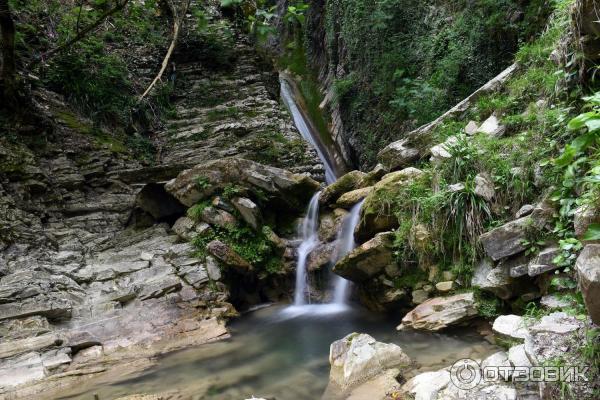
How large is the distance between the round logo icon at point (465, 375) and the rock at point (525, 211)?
1993mm

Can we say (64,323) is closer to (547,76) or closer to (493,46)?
(547,76)

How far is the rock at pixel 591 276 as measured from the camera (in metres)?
2.24

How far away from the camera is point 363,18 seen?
1155 centimetres

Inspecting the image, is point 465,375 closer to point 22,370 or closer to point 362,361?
point 362,361

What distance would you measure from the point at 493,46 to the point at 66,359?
8679 millimetres

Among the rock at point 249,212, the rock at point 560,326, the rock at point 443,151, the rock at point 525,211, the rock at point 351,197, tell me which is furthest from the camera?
the rock at point 249,212

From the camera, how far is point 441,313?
4.94 m

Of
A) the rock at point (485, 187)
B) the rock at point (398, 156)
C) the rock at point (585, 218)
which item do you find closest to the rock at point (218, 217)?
the rock at point (398, 156)

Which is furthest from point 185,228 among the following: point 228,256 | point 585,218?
point 585,218

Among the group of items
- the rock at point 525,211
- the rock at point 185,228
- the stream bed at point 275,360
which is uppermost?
the rock at point 185,228

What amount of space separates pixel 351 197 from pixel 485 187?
2.95m

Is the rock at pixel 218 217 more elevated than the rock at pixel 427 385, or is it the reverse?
the rock at pixel 218 217

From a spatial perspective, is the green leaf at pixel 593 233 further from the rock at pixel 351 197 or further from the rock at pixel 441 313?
the rock at pixel 351 197

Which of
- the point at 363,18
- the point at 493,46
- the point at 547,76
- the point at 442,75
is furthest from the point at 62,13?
the point at 547,76
